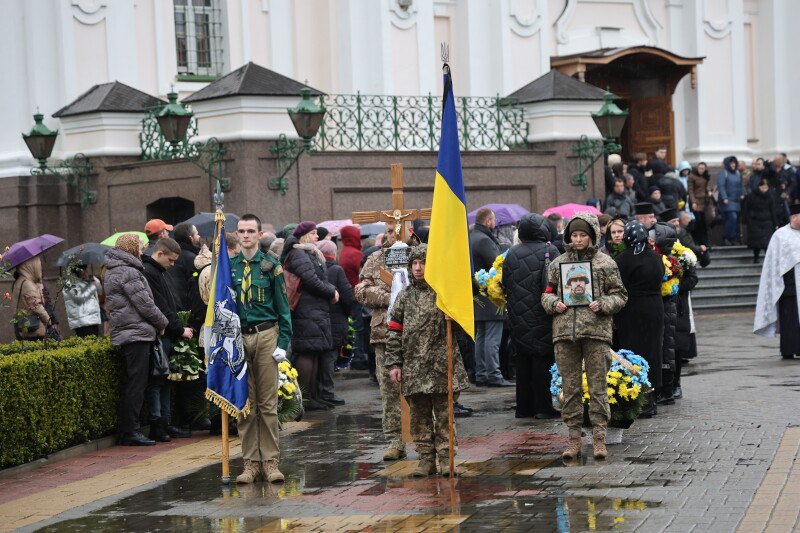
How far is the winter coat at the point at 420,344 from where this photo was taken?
35.4 ft

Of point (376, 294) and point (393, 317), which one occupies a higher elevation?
point (376, 294)

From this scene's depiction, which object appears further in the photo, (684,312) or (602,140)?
(602,140)

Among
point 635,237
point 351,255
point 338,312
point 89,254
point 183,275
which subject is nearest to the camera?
point 635,237

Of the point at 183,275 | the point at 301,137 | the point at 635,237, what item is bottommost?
the point at 183,275

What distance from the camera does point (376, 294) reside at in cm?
1246

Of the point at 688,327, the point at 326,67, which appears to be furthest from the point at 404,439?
the point at 326,67

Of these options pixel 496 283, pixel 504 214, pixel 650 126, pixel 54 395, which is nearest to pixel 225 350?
pixel 54 395

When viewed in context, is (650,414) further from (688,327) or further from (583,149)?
(583,149)

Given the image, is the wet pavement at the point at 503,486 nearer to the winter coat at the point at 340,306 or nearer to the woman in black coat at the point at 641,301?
the woman in black coat at the point at 641,301

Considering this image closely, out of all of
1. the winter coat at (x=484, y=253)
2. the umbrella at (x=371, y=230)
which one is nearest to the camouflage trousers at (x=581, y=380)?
the winter coat at (x=484, y=253)

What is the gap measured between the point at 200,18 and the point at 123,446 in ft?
49.4

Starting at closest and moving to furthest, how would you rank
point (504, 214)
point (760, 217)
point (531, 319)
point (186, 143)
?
point (531, 319) → point (504, 214) → point (186, 143) → point (760, 217)

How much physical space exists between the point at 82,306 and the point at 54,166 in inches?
268

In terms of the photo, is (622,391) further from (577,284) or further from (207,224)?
(207,224)
